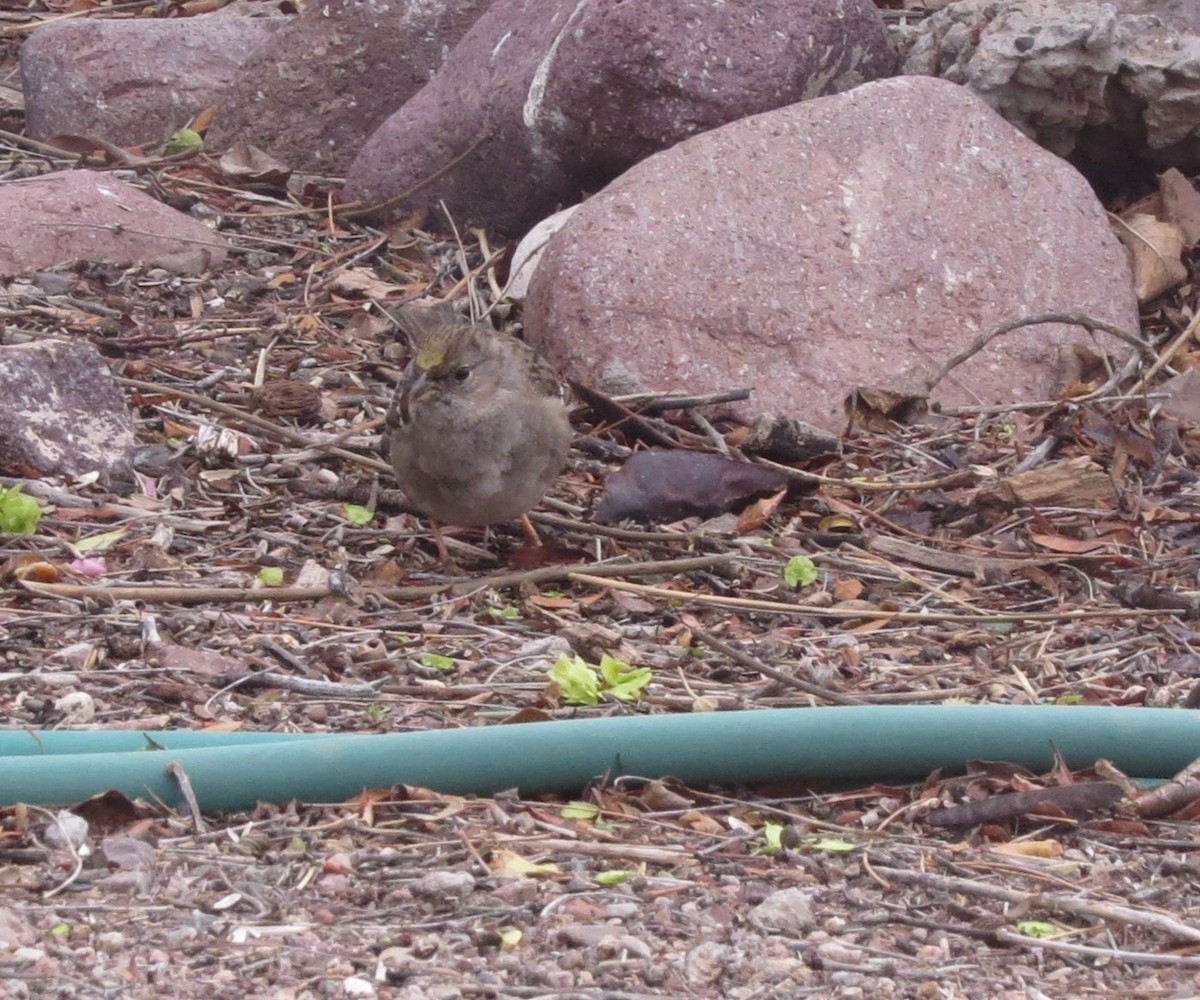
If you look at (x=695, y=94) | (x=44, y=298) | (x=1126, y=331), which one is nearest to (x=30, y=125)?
(x=44, y=298)

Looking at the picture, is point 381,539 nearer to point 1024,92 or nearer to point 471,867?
point 471,867

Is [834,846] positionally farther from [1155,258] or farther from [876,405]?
[1155,258]

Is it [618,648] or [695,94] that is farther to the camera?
[695,94]

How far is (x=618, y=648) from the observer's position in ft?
14.6

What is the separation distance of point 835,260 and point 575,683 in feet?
Result: 9.24

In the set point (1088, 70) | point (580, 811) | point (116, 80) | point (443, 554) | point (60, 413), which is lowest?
point (443, 554)

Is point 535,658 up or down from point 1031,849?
down

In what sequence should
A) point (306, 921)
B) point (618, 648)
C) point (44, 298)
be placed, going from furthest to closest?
point (44, 298)
point (618, 648)
point (306, 921)

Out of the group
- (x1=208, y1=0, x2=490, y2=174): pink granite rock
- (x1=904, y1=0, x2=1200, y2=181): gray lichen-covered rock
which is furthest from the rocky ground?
(x1=904, y1=0, x2=1200, y2=181): gray lichen-covered rock

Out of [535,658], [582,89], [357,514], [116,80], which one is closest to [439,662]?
[535,658]

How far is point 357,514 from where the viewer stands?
553cm

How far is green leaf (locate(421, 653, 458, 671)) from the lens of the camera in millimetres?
4363

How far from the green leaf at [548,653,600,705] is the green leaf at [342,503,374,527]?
1.60 metres

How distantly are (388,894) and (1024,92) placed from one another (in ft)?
16.4
